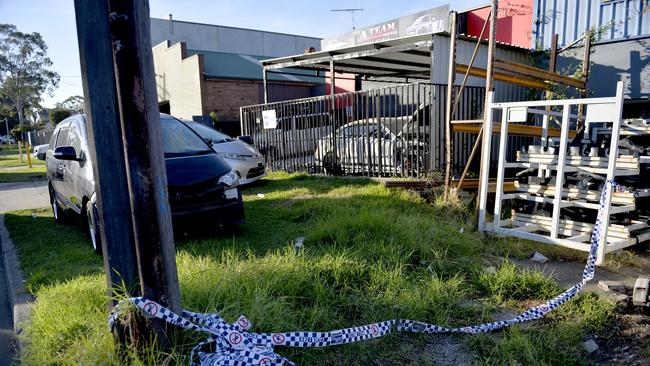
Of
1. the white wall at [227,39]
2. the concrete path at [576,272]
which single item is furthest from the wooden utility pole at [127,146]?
the white wall at [227,39]

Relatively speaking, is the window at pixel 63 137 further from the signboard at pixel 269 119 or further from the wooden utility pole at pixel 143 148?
the signboard at pixel 269 119

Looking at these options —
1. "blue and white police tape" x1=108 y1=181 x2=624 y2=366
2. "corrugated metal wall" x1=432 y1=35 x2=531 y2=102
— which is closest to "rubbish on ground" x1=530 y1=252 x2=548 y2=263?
"blue and white police tape" x1=108 y1=181 x2=624 y2=366

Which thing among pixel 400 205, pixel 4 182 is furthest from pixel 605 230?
pixel 4 182

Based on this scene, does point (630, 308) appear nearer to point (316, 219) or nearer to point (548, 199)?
point (548, 199)

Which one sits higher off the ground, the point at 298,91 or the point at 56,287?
the point at 298,91

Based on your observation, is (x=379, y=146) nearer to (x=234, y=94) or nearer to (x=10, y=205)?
(x=10, y=205)

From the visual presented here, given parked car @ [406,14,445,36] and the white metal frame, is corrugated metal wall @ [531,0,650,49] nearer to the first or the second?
the white metal frame

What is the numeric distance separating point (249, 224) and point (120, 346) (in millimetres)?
3523

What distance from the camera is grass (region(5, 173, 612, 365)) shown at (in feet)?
8.49

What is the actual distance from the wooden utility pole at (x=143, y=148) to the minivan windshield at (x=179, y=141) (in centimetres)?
324

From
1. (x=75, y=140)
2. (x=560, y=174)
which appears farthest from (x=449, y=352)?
(x=75, y=140)

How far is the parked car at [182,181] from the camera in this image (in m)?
4.66

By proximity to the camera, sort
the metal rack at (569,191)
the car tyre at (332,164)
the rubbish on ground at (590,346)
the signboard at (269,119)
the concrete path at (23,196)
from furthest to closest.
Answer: the signboard at (269,119)
the car tyre at (332,164)
the concrete path at (23,196)
the metal rack at (569,191)
the rubbish on ground at (590,346)

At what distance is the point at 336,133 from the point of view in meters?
9.23
